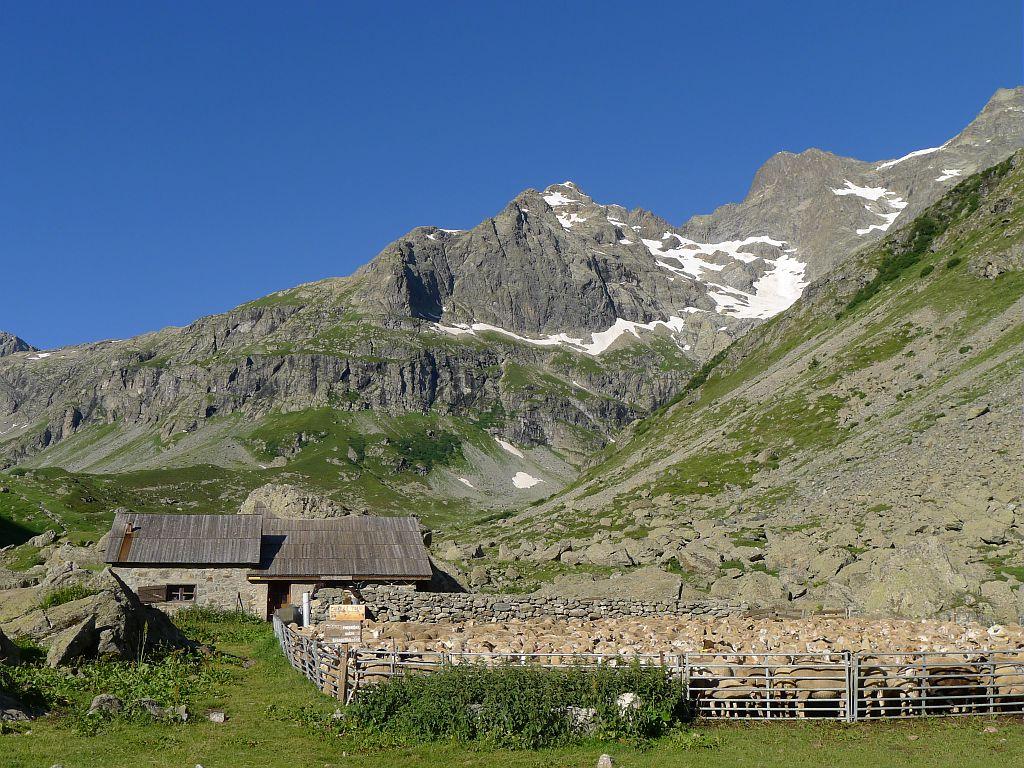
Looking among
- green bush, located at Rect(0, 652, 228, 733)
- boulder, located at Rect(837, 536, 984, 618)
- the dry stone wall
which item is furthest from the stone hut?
boulder, located at Rect(837, 536, 984, 618)

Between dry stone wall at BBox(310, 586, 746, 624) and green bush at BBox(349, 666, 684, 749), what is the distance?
15804 mm

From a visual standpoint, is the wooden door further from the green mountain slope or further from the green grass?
the green grass

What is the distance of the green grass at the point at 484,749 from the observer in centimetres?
1970

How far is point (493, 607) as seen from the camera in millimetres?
41219

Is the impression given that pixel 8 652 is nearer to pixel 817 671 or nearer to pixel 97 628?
pixel 97 628

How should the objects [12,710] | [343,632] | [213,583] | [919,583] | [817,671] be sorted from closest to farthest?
[12,710] → [817,671] → [343,632] → [919,583] → [213,583]

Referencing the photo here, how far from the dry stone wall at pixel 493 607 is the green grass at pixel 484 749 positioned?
14875 millimetres

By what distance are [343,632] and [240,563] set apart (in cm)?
1983

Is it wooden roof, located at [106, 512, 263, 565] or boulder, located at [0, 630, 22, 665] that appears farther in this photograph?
wooden roof, located at [106, 512, 263, 565]

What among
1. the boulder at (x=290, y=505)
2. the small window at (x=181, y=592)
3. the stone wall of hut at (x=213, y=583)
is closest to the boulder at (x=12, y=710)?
the stone wall of hut at (x=213, y=583)

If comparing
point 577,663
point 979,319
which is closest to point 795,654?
point 577,663

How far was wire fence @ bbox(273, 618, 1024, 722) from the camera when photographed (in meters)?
23.0

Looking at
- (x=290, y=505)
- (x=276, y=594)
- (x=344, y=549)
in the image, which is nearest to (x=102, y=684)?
(x=276, y=594)

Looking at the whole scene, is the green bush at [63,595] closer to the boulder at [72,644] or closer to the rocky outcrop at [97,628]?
the rocky outcrop at [97,628]
